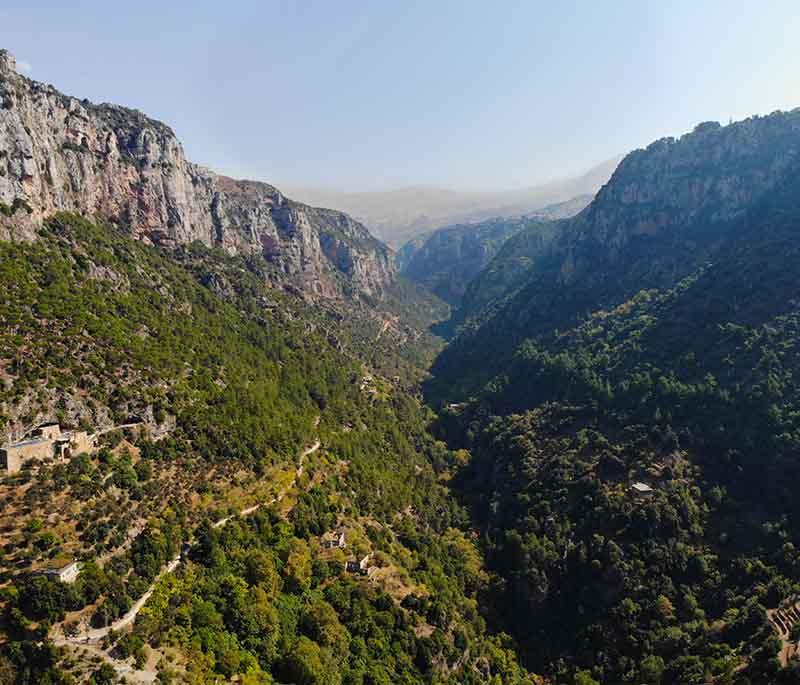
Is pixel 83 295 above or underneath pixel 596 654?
above

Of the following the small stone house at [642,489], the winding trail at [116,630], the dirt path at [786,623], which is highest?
the winding trail at [116,630]

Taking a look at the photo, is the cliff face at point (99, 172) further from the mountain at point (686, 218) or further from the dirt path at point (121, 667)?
the mountain at point (686, 218)

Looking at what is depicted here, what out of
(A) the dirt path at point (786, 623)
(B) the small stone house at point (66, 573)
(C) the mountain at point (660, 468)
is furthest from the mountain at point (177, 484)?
(A) the dirt path at point (786, 623)

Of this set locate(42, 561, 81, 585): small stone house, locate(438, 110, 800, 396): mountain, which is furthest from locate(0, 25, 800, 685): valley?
locate(438, 110, 800, 396): mountain

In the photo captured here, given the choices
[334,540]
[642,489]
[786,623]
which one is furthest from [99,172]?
[786,623]

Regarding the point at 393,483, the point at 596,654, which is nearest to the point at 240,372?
the point at 393,483

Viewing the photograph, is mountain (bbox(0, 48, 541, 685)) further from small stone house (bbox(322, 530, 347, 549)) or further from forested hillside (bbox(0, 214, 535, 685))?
small stone house (bbox(322, 530, 347, 549))

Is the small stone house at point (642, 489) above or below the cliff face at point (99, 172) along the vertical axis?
below

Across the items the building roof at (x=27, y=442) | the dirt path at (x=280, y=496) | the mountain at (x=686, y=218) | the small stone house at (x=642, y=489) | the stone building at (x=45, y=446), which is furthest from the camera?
the mountain at (x=686, y=218)

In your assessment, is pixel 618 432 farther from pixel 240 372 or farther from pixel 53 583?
pixel 53 583
